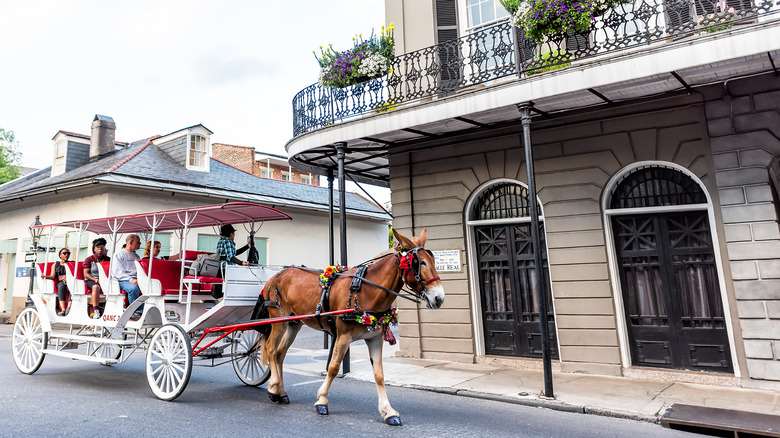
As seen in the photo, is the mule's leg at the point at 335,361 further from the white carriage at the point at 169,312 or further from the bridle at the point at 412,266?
the white carriage at the point at 169,312

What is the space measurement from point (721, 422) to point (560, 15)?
560 centimetres

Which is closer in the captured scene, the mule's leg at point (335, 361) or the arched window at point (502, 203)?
the mule's leg at point (335, 361)

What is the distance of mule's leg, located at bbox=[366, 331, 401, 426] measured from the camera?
510 centimetres

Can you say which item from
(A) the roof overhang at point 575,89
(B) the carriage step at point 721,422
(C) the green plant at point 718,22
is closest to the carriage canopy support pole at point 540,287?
(A) the roof overhang at point 575,89

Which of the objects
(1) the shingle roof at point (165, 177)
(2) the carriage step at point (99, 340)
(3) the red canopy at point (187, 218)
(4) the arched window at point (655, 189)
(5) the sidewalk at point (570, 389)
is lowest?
(5) the sidewalk at point (570, 389)

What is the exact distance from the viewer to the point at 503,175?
8.90 metres

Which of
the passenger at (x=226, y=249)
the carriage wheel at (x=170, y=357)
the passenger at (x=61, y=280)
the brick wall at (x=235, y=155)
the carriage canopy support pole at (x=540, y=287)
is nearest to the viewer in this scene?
the carriage wheel at (x=170, y=357)

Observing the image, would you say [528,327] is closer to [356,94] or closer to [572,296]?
[572,296]

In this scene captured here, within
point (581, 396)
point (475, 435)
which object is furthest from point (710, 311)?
point (475, 435)

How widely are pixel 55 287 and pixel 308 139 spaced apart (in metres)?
5.03

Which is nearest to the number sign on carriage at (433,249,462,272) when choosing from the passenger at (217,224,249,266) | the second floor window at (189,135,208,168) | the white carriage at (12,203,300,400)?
the white carriage at (12,203,300,400)

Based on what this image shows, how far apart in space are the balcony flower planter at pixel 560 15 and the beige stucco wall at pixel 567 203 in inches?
65.2

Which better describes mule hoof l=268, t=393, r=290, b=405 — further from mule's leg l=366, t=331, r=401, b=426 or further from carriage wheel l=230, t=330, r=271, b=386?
mule's leg l=366, t=331, r=401, b=426

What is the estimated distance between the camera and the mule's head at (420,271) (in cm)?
499
